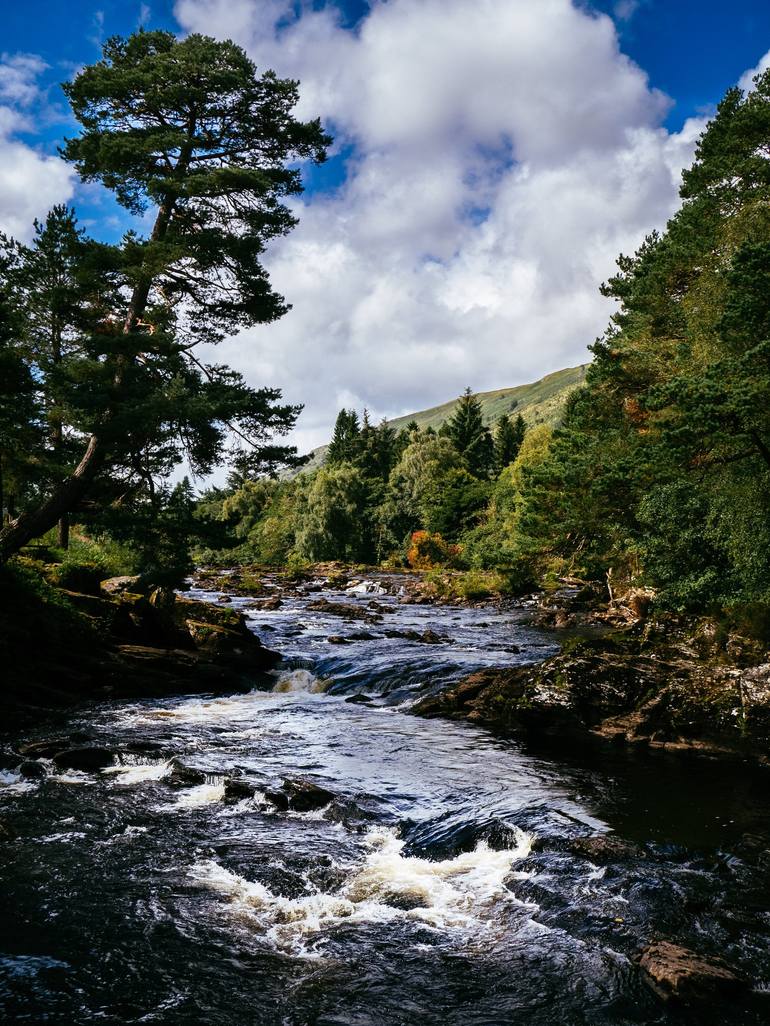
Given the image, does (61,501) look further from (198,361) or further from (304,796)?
(304,796)

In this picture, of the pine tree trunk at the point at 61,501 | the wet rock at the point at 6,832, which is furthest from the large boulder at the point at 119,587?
the wet rock at the point at 6,832

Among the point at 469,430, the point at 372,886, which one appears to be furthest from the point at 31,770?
the point at 469,430

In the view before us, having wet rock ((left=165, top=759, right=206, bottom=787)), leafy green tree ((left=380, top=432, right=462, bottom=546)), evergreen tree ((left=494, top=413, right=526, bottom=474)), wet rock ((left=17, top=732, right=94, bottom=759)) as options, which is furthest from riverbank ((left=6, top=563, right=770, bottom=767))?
evergreen tree ((left=494, top=413, right=526, bottom=474))

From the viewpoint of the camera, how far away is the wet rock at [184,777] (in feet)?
37.7

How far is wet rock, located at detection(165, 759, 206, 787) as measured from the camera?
37.7ft

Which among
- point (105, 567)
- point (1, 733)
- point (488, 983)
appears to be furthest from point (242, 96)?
point (488, 983)

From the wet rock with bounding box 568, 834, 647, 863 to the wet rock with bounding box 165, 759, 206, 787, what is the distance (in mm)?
6435

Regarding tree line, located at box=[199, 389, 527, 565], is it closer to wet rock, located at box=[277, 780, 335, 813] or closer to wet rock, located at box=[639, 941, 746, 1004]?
wet rock, located at box=[277, 780, 335, 813]

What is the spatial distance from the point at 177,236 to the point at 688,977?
1891 cm

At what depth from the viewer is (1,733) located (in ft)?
45.2

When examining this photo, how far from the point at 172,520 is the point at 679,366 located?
17.7 metres

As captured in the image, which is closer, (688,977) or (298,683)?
(688,977)

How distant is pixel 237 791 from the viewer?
36.3ft

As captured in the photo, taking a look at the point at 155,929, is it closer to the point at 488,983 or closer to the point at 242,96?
the point at 488,983
